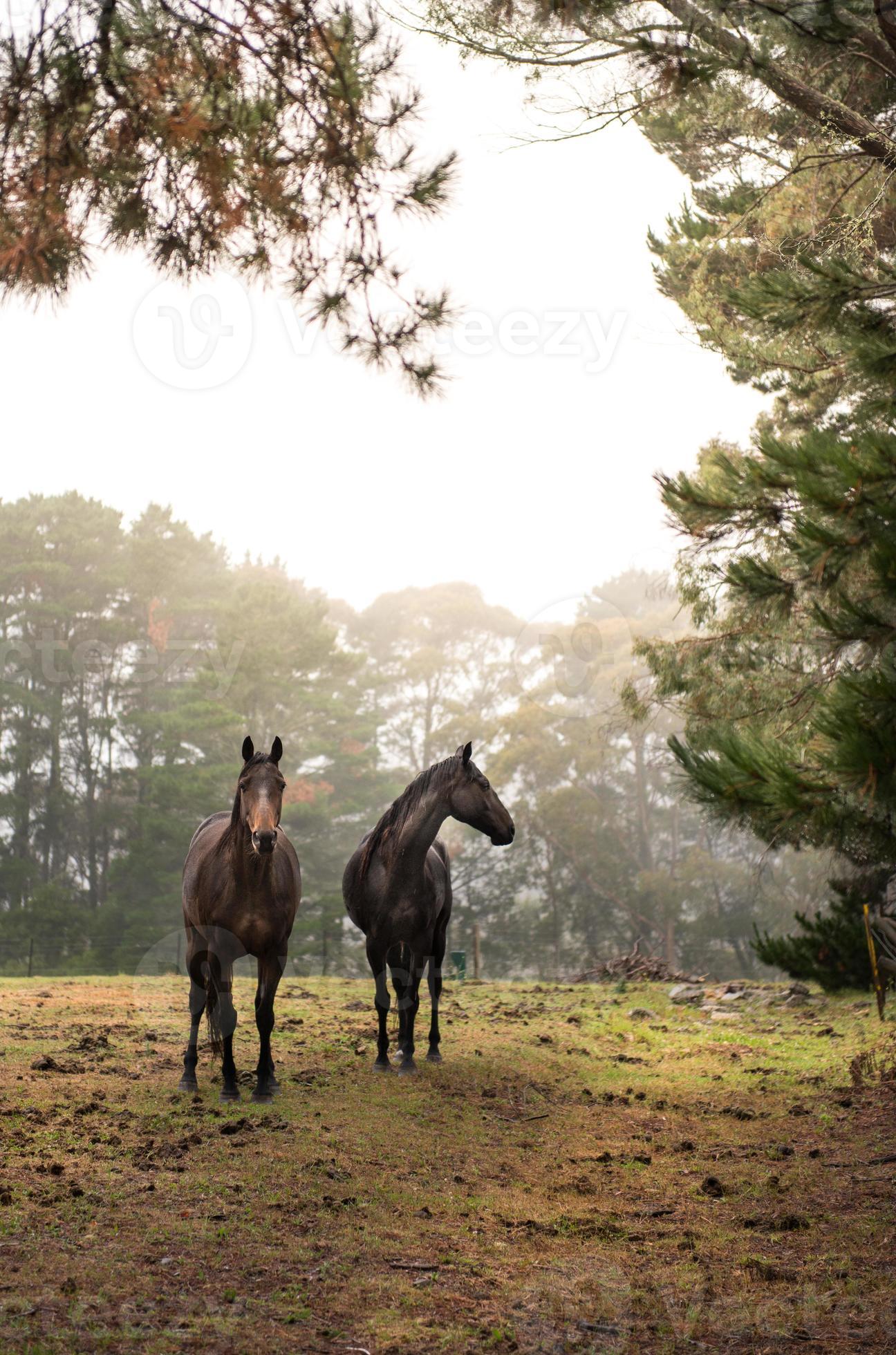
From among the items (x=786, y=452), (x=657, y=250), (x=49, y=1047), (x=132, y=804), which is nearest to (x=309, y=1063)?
(x=49, y=1047)

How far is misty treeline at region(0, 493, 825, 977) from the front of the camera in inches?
987

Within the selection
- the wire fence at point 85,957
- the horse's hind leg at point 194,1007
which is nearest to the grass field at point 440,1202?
the horse's hind leg at point 194,1007

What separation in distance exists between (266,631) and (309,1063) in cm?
2169

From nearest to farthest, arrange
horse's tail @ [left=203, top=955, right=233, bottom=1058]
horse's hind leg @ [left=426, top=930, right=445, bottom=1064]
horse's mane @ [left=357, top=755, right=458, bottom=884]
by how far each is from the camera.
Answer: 1. horse's tail @ [left=203, top=955, right=233, bottom=1058]
2. horse's mane @ [left=357, top=755, right=458, bottom=884]
3. horse's hind leg @ [left=426, top=930, right=445, bottom=1064]

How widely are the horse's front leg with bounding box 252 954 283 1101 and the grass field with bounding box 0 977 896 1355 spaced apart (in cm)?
14

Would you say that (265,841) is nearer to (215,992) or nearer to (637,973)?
(215,992)

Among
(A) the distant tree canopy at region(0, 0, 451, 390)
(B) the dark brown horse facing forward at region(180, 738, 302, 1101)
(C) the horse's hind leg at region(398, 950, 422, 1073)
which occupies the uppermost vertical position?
(A) the distant tree canopy at region(0, 0, 451, 390)

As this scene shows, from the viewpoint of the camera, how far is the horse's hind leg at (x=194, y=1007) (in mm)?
5879

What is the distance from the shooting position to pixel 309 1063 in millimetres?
6883

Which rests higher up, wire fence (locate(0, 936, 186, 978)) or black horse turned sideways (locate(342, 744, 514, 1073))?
black horse turned sideways (locate(342, 744, 514, 1073))

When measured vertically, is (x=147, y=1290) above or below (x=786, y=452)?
below

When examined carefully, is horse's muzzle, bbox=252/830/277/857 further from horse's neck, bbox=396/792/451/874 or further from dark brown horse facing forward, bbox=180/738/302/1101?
horse's neck, bbox=396/792/451/874

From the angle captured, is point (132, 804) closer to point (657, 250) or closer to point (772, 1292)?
point (657, 250)


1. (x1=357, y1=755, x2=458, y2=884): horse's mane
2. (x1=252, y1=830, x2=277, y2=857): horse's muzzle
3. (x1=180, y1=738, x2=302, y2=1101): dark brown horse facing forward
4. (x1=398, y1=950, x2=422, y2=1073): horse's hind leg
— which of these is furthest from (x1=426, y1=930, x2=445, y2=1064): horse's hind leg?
(x1=252, y1=830, x2=277, y2=857): horse's muzzle
